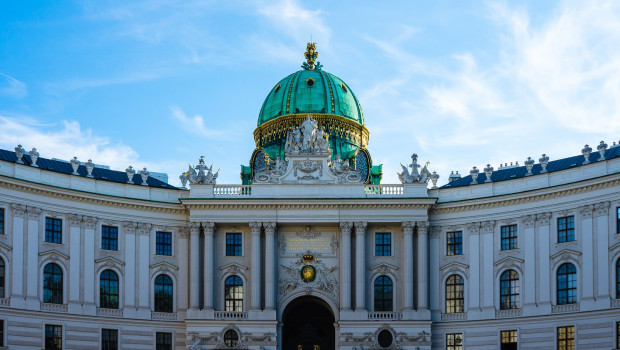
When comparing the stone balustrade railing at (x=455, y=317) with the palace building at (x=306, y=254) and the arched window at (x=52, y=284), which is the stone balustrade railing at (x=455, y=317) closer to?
the palace building at (x=306, y=254)

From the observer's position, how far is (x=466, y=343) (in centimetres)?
7388

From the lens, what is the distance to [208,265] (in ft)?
247

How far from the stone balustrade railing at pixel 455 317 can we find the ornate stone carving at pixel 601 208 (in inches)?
479

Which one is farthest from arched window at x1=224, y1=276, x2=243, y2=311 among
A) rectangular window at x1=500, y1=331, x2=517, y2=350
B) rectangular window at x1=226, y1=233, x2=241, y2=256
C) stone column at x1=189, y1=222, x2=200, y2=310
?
rectangular window at x1=500, y1=331, x2=517, y2=350

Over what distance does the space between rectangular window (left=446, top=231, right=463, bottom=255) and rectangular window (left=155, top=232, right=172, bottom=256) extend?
2046 cm

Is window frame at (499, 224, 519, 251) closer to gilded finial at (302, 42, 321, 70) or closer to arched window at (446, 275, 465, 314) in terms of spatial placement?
arched window at (446, 275, 465, 314)

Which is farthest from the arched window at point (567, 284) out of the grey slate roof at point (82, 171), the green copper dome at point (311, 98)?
the grey slate roof at point (82, 171)

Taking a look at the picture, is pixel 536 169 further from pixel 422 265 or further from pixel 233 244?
pixel 233 244

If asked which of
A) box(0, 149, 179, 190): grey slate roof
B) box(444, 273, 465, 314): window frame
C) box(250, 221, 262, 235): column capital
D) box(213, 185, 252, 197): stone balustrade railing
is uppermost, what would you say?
box(0, 149, 179, 190): grey slate roof

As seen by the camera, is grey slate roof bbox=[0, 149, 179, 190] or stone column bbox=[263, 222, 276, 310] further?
stone column bbox=[263, 222, 276, 310]

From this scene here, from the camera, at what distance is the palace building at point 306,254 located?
7081 cm

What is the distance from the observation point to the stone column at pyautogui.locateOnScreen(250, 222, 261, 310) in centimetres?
7481

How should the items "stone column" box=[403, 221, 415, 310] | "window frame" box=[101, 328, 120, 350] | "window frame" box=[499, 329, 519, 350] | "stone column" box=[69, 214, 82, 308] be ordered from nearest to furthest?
"stone column" box=[69, 214, 82, 308]
"window frame" box=[499, 329, 519, 350]
"window frame" box=[101, 328, 120, 350]
"stone column" box=[403, 221, 415, 310]

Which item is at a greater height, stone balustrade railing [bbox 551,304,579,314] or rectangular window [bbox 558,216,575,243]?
rectangular window [bbox 558,216,575,243]
